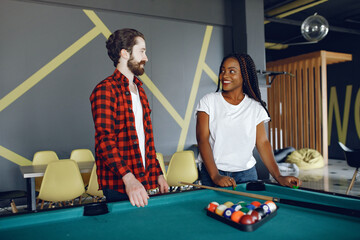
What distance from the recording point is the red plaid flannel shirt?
1672mm

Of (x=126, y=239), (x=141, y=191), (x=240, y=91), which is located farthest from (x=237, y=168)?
(x=126, y=239)

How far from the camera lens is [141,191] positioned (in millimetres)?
1589

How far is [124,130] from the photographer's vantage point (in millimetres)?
1838

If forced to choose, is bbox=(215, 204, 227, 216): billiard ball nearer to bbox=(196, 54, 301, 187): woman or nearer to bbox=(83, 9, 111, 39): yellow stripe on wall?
bbox=(196, 54, 301, 187): woman

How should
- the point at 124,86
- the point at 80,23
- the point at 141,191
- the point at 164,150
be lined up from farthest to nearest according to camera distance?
1. the point at 164,150
2. the point at 80,23
3. the point at 124,86
4. the point at 141,191

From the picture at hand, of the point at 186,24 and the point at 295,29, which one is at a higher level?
the point at 295,29

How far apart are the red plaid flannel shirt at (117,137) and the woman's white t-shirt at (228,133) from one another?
453 millimetres

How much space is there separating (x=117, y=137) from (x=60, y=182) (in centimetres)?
192

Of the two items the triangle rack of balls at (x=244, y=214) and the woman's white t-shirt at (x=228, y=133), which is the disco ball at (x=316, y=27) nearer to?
the woman's white t-shirt at (x=228, y=133)

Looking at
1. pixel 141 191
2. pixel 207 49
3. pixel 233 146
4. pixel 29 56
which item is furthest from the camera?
pixel 207 49

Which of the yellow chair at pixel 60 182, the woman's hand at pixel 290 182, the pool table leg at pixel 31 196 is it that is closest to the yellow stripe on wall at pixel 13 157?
the pool table leg at pixel 31 196

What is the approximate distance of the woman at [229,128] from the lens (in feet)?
7.25

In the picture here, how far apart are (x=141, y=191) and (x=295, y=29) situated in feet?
30.6

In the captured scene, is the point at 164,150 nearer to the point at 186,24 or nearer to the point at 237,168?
the point at 186,24
